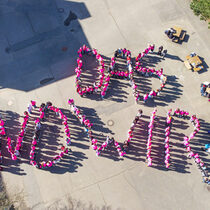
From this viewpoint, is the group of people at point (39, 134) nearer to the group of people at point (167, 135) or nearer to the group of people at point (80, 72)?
the group of people at point (80, 72)

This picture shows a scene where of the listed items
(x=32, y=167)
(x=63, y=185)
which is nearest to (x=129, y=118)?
(x=63, y=185)

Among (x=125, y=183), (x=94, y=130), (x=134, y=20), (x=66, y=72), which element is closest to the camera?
(x=125, y=183)

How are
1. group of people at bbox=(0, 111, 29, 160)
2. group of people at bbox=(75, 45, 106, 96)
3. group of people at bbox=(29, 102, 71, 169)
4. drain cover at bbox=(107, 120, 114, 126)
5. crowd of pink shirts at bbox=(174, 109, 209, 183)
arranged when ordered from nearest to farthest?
crowd of pink shirts at bbox=(174, 109, 209, 183) < group of people at bbox=(29, 102, 71, 169) < group of people at bbox=(0, 111, 29, 160) < drain cover at bbox=(107, 120, 114, 126) < group of people at bbox=(75, 45, 106, 96)

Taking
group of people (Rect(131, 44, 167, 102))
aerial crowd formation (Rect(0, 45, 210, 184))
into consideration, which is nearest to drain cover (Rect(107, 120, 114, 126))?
aerial crowd formation (Rect(0, 45, 210, 184))

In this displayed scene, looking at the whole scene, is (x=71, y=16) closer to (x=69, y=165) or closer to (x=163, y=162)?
(x=69, y=165)

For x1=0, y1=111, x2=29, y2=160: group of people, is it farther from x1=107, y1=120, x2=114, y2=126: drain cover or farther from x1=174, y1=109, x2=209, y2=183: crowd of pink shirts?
x1=174, y1=109, x2=209, y2=183: crowd of pink shirts

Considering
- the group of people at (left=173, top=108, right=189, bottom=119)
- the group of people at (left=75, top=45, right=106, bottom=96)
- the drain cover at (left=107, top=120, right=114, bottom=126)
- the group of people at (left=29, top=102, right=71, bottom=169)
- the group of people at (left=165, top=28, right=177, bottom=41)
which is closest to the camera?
the group of people at (left=29, top=102, right=71, bottom=169)

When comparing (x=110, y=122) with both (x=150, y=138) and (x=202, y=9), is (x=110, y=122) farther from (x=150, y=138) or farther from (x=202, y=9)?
(x=202, y=9)

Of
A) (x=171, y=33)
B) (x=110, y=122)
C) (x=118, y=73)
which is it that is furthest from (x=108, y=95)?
(x=171, y=33)

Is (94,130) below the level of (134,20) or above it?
below
